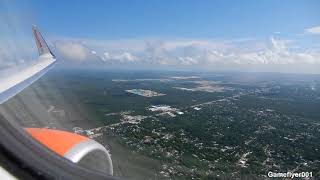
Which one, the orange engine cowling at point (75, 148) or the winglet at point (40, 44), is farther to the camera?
the winglet at point (40, 44)

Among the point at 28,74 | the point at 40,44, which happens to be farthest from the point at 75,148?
the point at 40,44

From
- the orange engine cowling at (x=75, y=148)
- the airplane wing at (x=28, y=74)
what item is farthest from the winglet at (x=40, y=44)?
the orange engine cowling at (x=75, y=148)

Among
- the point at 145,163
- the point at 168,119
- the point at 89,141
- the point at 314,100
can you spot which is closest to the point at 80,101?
the point at 168,119

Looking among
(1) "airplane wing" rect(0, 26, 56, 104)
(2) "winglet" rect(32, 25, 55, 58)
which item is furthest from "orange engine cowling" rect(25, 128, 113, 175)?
(2) "winglet" rect(32, 25, 55, 58)

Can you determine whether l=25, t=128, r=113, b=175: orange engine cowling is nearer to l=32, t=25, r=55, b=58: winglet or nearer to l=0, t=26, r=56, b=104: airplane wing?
l=0, t=26, r=56, b=104: airplane wing

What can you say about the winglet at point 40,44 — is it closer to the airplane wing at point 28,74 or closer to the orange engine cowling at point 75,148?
the airplane wing at point 28,74

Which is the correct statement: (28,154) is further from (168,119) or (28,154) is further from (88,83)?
(88,83)
